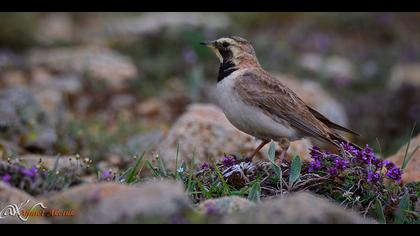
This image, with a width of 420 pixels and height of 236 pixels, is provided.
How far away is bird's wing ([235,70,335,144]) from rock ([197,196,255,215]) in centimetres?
201

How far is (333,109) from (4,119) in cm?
466

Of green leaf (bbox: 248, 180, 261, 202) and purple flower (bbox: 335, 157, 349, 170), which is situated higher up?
purple flower (bbox: 335, 157, 349, 170)

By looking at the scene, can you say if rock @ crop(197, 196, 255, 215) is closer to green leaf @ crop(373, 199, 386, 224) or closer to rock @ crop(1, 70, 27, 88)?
green leaf @ crop(373, 199, 386, 224)

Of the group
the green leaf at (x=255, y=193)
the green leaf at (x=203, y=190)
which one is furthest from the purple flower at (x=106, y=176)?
the green leaf at (x=255, y=193)

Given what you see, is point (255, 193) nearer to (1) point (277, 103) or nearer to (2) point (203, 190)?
(2) point (203, 190)

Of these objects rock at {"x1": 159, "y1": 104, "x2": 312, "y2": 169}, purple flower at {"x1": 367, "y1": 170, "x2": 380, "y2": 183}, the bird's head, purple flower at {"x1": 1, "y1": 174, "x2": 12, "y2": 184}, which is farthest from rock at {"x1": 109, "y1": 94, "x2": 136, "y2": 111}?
purple flower at {"x1": 1, "y1": 174, "x2": 12, "y2": 184}

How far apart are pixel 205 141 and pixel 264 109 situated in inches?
59.7

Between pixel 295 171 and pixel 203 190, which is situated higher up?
pixel 295 171

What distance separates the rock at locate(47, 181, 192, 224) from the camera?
3498mm

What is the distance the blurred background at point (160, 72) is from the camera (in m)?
8.79

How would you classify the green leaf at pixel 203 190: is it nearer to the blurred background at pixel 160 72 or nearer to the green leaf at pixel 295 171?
the green leaf at pixel 295 171

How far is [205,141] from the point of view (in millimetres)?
7539

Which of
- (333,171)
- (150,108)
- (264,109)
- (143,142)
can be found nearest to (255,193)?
(333,171)
